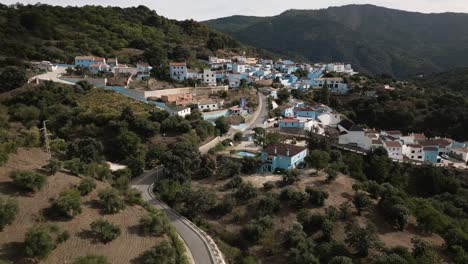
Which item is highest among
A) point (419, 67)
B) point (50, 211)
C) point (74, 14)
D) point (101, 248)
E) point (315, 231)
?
point (74, 14)

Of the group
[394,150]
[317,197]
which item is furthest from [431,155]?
[317,197]

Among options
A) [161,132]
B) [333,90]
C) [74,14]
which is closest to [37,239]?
[161,132]

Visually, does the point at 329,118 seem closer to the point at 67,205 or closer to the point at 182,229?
the point at 182,229

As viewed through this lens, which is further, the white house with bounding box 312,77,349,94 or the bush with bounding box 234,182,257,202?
the white house with bounding box 312,77,349,94

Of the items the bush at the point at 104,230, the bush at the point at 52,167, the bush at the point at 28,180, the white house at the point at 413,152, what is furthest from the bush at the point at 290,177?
the white house at the point at 413,152

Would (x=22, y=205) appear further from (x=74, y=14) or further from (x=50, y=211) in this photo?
(x=74, y=14)

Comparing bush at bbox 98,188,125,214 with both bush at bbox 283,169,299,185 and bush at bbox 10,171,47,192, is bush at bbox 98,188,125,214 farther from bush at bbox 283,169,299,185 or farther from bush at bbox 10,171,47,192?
bush at bbox 283,169,299,185

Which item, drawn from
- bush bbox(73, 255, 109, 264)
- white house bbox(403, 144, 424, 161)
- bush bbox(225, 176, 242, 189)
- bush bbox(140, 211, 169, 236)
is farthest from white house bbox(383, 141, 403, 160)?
bush bbox(73, 255, 109, 264)
